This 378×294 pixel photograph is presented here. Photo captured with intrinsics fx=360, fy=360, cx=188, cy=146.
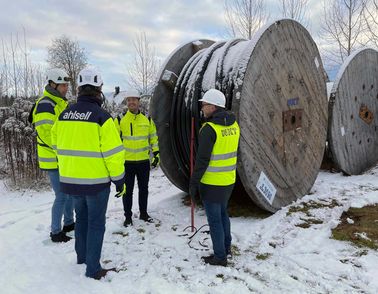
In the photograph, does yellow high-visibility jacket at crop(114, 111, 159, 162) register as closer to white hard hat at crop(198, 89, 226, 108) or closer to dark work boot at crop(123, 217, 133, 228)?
dark work boot at crop(123, 217, 133, 228)

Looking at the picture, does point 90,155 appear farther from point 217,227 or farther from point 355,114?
point 355,114

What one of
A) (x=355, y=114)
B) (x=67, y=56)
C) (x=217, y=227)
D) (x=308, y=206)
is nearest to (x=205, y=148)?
(x=217, y=227)

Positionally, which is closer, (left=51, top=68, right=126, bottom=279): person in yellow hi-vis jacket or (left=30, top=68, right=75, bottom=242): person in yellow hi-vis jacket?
(left=51, top=68, right=126, bottom=279): person in yellow hi-vis jacket

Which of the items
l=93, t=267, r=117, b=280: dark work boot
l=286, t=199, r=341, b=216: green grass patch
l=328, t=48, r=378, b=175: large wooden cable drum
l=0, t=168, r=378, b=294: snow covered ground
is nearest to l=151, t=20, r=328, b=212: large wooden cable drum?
l=286, t=199, r=341, b=216: green grass patch

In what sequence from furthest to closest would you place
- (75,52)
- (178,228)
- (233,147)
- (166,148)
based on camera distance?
(75,52), (166,148), (178,228), (233,147)

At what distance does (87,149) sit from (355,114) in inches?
241

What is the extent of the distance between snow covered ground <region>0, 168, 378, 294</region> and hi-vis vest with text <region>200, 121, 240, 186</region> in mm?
873

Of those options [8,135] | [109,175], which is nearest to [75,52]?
[8,135]

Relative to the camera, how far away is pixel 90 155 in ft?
10.5

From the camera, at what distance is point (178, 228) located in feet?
15.4

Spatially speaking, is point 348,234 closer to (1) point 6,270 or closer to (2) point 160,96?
(2) point 160,96

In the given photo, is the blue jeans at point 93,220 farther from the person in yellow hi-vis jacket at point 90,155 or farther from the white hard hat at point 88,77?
the white hard hat at point 88,77

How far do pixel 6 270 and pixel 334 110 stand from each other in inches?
232

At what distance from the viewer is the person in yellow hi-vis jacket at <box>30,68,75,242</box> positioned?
4152 mm
